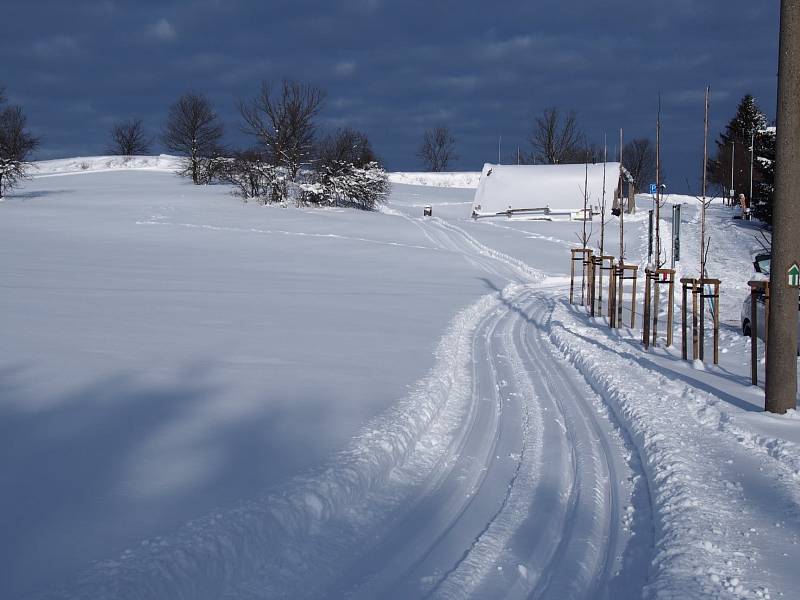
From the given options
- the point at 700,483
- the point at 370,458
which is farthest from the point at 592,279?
the point at 370,458

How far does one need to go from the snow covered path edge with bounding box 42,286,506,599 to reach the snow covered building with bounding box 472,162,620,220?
48.1 metres

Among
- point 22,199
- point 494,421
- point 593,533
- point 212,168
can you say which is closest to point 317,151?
point 212,168

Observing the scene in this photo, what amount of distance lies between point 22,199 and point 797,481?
52565 mm

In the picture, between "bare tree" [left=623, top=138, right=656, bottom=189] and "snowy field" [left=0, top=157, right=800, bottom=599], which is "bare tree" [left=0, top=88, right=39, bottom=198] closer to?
"snowy field" [left=0, top=157, right=800, bottom=599]

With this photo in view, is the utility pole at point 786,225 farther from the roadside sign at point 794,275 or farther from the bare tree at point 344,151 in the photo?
the bare tree at point 344,151

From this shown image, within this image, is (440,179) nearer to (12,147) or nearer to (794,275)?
(12,147)

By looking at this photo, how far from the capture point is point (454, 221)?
51.3m

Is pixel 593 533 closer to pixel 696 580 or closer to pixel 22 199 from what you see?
pixel 696 580

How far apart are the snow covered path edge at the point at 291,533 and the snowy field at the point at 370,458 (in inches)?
0.7

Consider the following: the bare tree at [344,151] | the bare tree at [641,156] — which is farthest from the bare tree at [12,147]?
the bare tree at [641,156]

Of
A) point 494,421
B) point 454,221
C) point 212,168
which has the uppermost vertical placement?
point 212,168

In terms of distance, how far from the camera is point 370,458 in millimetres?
6758

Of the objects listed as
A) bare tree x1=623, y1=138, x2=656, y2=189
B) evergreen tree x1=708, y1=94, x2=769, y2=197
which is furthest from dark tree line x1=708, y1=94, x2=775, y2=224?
bare tree x1=623, y1=138, x2=656, y2=189

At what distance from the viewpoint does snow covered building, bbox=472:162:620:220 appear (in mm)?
54625
